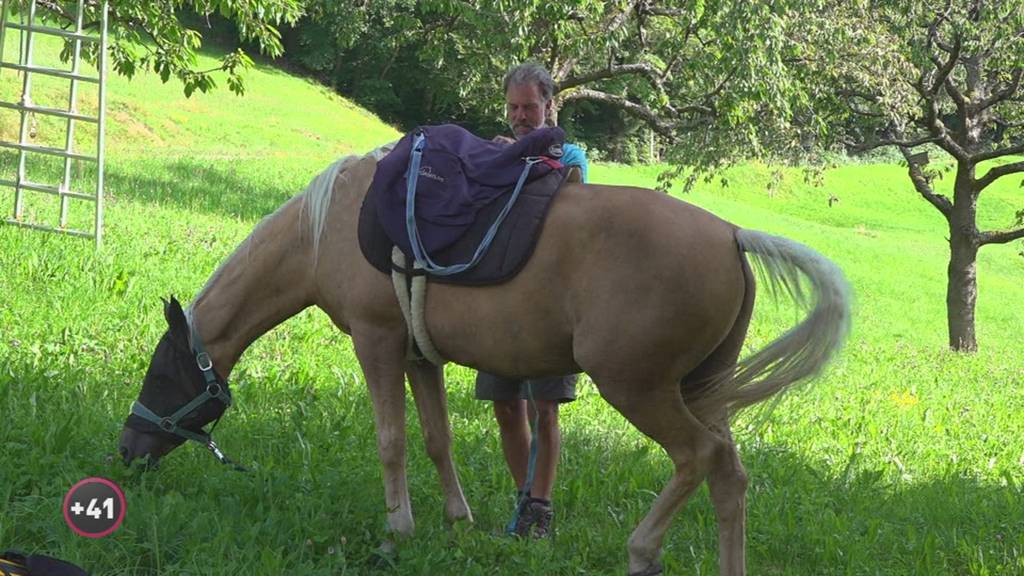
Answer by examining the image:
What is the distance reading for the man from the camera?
4.82 meters

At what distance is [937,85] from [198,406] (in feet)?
47.3

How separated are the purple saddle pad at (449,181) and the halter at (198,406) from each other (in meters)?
1.20

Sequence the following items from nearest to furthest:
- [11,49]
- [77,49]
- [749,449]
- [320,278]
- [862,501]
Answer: [320,278] → [862,501] → [749,449] → [77,49] → [11,49]

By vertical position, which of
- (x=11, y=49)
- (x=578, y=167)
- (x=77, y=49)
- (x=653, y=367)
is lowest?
(x=11, y=49)

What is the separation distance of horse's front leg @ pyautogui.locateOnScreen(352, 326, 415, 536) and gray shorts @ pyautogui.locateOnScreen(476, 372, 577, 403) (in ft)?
1.80

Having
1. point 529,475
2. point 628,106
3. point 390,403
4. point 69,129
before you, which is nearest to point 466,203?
point 390,403

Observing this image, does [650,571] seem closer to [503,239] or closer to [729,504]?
[729,504]

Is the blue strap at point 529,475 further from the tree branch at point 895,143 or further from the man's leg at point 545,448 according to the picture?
the tree branch at point 895,143

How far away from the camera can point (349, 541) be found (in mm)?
4520

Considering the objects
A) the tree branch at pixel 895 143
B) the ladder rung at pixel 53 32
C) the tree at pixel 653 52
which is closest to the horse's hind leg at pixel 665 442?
the ladder rung at pixel 53 32

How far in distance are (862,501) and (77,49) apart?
8803 mm

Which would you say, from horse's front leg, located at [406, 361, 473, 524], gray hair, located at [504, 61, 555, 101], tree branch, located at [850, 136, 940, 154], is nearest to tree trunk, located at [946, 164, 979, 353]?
tree branch, located at [850, 136, 940, 154]

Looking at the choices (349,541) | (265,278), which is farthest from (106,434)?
(349,541)

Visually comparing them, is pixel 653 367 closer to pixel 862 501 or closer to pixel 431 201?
pixel 431 201
